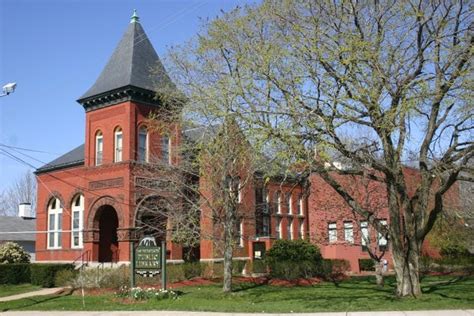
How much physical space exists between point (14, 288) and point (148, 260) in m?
10.4

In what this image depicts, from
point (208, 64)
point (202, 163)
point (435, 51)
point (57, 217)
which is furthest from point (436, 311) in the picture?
point (57, 217)

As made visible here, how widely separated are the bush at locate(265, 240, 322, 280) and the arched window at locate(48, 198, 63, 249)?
15108mm

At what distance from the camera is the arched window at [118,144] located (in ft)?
108

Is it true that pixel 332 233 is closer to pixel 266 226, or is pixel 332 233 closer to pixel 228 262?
pixel 266 226

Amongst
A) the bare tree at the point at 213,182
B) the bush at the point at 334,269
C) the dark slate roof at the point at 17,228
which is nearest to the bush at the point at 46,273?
the bare tree at the point at 213,182

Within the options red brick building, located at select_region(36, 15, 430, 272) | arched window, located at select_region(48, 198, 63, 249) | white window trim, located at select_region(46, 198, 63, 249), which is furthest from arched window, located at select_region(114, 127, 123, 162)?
arched window, located at select_region(48, 198, 63, 249)

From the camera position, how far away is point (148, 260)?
Answer: 71.2ft

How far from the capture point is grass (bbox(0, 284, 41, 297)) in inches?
1035

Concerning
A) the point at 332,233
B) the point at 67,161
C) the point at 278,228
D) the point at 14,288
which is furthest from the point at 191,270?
the point at 278,228

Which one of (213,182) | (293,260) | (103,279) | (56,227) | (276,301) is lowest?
(276,301)

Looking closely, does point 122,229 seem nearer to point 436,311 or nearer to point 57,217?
point 57,217

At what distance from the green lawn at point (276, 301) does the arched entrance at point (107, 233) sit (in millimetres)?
10895

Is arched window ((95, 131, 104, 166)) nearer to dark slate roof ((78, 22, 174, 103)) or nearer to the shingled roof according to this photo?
the shingled roof

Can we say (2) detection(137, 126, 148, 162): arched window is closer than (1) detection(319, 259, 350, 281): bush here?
No
